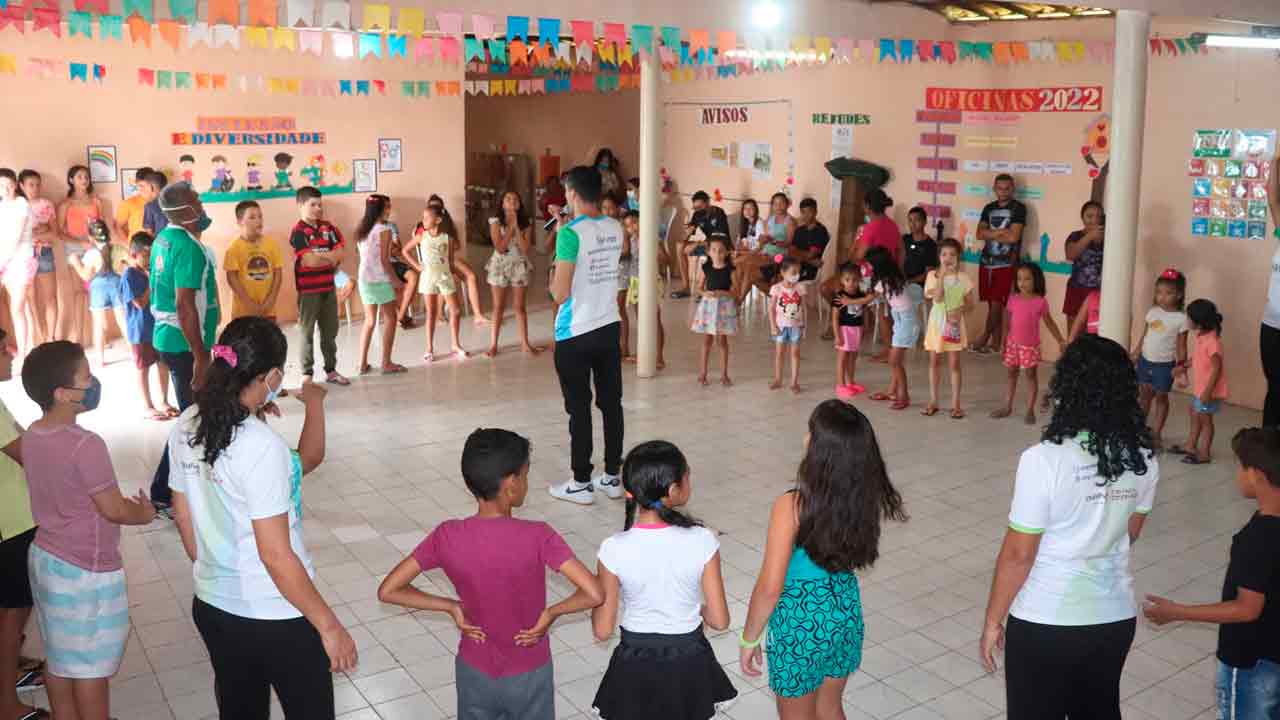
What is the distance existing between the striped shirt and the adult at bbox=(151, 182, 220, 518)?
7.94ft

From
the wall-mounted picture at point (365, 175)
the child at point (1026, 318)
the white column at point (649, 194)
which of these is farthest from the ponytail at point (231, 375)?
the wall-mounted picture at point (365, 175)

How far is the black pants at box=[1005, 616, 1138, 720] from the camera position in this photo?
3115mm

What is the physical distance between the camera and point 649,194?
378 inches

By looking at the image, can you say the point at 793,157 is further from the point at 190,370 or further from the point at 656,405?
the point at 190,370

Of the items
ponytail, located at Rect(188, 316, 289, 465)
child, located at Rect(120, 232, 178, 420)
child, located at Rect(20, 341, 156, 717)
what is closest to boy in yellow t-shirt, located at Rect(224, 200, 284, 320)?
child, located at Rect(120, 232, 178, 420)

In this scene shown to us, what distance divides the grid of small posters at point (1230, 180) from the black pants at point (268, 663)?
8403mm

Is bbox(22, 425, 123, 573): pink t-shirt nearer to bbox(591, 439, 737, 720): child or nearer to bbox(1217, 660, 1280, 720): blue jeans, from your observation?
bbox(591, 439, 737, 720): child

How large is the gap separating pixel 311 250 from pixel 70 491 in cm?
580

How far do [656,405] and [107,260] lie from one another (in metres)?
4.89

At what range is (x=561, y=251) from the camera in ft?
20.7

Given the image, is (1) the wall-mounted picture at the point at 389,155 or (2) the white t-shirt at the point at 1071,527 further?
(1) the wall-mounted picture at the point at 389,155

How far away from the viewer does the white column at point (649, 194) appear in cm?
957

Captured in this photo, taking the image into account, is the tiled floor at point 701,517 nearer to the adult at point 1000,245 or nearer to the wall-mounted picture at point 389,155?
the adult at point 1000,245

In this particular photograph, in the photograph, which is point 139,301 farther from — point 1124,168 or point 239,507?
point 1124,168
